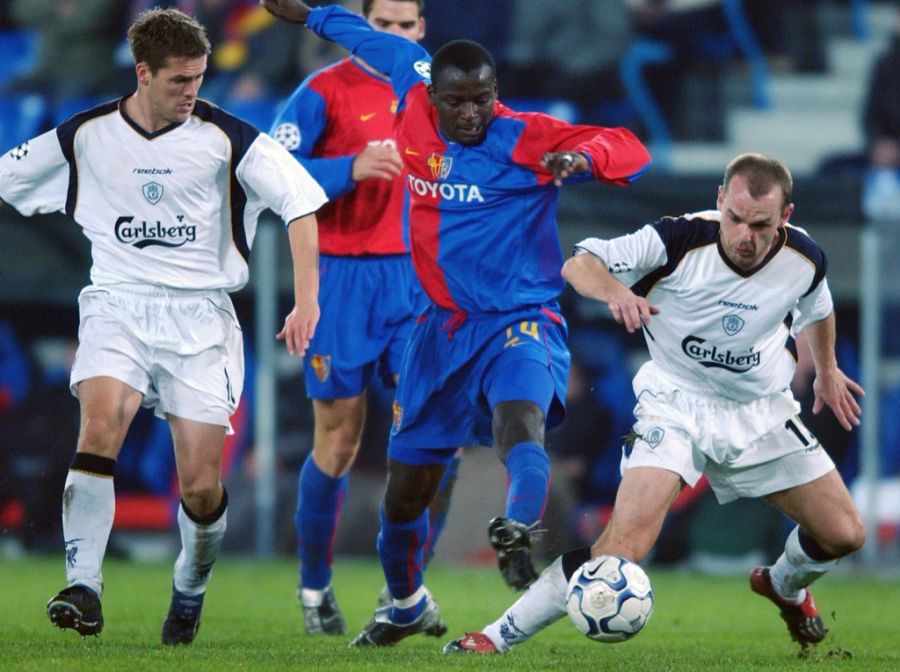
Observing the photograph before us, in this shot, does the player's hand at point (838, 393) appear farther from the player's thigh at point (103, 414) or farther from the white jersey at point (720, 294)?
the player's thigh at point (103, 414)

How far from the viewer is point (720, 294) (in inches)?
257

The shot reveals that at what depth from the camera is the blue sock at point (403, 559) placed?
6.94 metres

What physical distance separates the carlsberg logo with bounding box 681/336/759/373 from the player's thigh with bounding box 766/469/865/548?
0.53m

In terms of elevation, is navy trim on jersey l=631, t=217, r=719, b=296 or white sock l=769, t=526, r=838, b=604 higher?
navy trim on jersey l=631, t=217, r=719, b=296

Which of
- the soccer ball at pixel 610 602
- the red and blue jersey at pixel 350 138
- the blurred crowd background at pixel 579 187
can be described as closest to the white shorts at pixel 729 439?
the soccer ball at pixel 610 602

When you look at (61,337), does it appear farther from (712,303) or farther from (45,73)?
(712,303)

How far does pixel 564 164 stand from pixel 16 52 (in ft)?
35.1

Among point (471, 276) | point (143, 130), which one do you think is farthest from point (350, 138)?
point (143, 130)

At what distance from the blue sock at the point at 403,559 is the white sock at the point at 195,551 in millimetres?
718

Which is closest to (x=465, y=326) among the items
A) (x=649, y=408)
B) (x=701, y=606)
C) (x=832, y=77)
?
(x=649, y=408)

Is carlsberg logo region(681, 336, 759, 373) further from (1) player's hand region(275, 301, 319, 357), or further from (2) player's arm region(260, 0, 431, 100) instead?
(2) player's arm region(260, 0, 431, 100)

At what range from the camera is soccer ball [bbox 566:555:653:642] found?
18.8 feet

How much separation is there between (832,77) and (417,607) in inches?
407

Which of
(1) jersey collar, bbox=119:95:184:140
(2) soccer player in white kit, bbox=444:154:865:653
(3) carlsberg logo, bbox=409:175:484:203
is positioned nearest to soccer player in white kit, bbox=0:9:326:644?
(1) jersey collar, bbox=119:95:184:140
